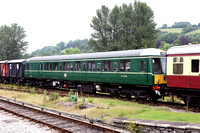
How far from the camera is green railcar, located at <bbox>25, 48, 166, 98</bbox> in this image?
14.8 m

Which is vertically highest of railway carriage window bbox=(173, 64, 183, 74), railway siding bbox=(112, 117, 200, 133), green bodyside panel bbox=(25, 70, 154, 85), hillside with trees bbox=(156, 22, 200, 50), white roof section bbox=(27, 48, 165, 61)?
hillside with trees bbox=(156, 22, 200, 50)

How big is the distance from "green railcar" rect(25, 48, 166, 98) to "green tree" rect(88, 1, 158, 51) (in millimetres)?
24275

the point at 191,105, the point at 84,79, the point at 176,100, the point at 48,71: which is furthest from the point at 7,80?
the point at 191,105

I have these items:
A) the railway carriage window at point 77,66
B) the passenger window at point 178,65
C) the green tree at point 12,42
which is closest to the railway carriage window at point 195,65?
the passenger window at point 178,65

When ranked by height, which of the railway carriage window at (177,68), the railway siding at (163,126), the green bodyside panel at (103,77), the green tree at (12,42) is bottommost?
the railway siding at (163,126)

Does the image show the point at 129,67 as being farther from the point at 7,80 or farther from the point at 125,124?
the point at 7,80

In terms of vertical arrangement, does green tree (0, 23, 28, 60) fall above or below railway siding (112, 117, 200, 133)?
above

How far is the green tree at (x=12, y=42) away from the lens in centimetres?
6794

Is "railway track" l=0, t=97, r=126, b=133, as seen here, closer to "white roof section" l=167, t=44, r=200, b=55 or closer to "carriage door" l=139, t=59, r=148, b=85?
"carriage door" l=139, t=59, r=148, b=85

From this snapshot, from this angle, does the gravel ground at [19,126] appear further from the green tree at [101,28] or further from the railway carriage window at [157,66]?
the green tree at [101,28]

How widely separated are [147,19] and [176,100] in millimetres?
33688

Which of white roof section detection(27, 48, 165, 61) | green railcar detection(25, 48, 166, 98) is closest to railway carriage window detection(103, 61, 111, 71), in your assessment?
green railcar detection(25, 48, 166, 98)

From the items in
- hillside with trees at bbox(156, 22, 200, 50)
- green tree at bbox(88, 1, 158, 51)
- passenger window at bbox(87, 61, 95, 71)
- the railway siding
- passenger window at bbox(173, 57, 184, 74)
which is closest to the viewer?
the railway siding

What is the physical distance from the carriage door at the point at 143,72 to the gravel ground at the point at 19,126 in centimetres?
779
